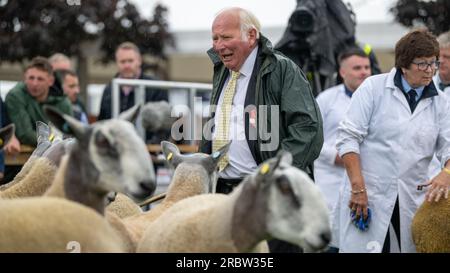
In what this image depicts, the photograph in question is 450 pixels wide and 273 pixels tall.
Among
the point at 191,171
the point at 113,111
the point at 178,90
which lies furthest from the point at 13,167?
the point at 191,171

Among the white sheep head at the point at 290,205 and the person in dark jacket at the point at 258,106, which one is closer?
the white sheep head at the point at 290,205

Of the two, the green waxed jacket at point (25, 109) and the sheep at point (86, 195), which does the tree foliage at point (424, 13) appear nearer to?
the green waxed jacket at point (25, 109)

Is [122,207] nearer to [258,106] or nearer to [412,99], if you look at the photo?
[258,106]

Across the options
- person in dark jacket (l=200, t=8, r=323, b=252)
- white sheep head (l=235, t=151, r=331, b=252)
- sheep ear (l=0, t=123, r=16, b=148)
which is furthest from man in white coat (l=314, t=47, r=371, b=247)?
white sheep head (l=235, t=151, r=331, b=252)

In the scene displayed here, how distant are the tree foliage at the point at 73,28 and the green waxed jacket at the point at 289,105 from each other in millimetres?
11659

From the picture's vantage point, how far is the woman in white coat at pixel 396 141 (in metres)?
6.48

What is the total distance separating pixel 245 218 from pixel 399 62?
2.36 m

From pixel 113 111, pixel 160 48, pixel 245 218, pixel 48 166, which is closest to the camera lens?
pixel 245 218

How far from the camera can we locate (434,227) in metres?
6.27

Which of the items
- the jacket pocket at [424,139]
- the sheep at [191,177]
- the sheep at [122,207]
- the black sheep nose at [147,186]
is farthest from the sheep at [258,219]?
the jacket pocket at [424,139]

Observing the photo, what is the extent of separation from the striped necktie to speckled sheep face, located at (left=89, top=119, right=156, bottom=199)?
173 centimetres

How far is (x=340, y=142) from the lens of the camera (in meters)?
6.62

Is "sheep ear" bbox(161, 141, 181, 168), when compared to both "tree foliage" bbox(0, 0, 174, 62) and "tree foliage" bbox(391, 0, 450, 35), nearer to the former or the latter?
"tree foliage" bbox(391, 0, 450, 35)
